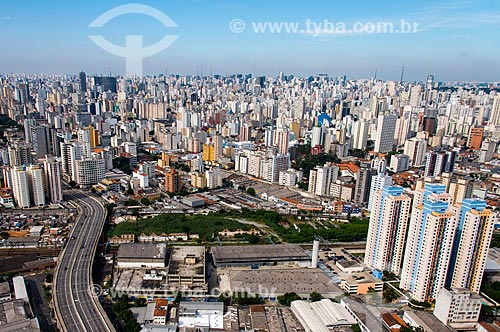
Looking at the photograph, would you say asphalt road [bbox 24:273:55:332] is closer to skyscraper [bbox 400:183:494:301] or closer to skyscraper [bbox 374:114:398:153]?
skyscraper [bbox 400:183:494:301]

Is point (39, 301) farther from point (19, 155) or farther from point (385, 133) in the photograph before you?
point (385, 133)

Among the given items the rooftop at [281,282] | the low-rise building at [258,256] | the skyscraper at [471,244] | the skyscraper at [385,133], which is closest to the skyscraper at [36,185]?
the low-rise building at [258,256]

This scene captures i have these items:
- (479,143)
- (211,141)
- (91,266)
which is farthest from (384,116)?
(91,266)

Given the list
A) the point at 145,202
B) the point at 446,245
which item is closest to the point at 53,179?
the point at 145,202

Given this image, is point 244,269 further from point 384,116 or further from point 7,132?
point 7,132

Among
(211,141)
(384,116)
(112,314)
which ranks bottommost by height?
(112,314)

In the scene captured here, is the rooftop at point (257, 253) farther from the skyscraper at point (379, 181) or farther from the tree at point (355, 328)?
the skyscraper at point (379, 181)

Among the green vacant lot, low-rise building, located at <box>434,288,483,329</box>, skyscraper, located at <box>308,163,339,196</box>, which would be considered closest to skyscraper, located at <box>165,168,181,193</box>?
the green vacant lot
